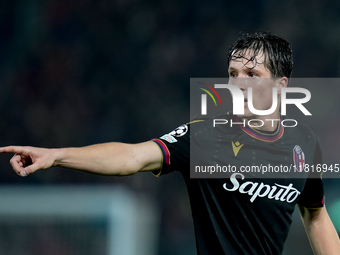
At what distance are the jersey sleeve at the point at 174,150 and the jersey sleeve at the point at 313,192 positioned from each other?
2.97 ft

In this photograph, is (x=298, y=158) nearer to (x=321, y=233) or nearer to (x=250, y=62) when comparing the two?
(x=321, y=233)

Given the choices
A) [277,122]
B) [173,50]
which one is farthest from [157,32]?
[277,122]

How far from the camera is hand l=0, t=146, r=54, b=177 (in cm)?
184

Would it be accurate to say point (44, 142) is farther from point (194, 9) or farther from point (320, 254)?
point (320, 254)

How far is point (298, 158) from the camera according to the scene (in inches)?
110

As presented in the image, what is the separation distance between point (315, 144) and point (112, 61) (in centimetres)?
535

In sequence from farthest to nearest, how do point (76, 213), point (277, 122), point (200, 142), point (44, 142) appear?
point (44, 142), point (76, 213), point (277, 122), point (200, 142)

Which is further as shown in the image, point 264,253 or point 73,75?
point 73,75

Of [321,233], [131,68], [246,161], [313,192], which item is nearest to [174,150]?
[246,161]

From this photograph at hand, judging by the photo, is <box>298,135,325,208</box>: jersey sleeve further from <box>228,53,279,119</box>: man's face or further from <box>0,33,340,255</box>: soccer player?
<box>228,53,279,119</box>: man's face

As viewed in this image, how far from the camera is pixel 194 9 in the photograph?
8008 millimetres

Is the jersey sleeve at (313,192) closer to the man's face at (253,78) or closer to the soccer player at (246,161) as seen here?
the soccer player at (246,161)

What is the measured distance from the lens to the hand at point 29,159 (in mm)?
1838

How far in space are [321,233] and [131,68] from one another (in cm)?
534
